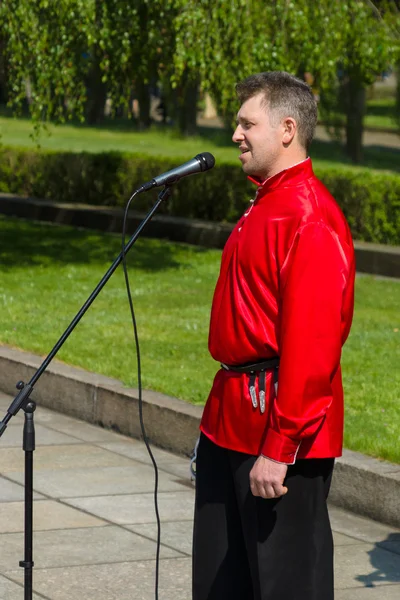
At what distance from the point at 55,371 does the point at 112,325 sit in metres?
1.81

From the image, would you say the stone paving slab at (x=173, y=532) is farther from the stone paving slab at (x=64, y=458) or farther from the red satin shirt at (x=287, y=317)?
the red satin shirt at (x=287, y=317)

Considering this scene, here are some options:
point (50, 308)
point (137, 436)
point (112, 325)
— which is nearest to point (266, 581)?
point (137, 436)

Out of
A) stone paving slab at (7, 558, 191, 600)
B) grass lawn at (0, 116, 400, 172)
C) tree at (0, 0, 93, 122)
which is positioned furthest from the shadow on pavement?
grass lawn at (0, 116, 400, 172)

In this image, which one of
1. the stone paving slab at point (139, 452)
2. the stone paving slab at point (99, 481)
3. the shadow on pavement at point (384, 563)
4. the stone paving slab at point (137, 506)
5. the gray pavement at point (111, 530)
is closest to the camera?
the gray pavement at point (111, 530)

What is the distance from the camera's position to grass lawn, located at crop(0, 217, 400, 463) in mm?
7960

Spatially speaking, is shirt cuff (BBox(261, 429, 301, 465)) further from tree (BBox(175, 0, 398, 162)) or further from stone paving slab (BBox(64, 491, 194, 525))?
tree (BBox(175, 0, 398, 162))

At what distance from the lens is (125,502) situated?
648cm

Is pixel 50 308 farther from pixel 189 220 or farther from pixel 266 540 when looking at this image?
pixel 266 540

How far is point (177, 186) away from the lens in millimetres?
17812

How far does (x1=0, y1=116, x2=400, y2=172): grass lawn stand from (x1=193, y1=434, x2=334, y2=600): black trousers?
2843 cm

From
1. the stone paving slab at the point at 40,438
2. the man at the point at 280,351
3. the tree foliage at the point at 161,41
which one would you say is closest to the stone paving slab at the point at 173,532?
the stone paving slab at the point at 40,438

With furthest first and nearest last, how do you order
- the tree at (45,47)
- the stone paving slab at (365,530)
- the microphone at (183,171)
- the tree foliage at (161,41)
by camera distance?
the tree foliage at (161,41) < the tree at (45,47) < the stone paving slab at (365,530) < the microphone at (183,171)

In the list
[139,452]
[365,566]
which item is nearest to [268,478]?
[365,566]

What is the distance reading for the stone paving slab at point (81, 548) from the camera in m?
5.55
